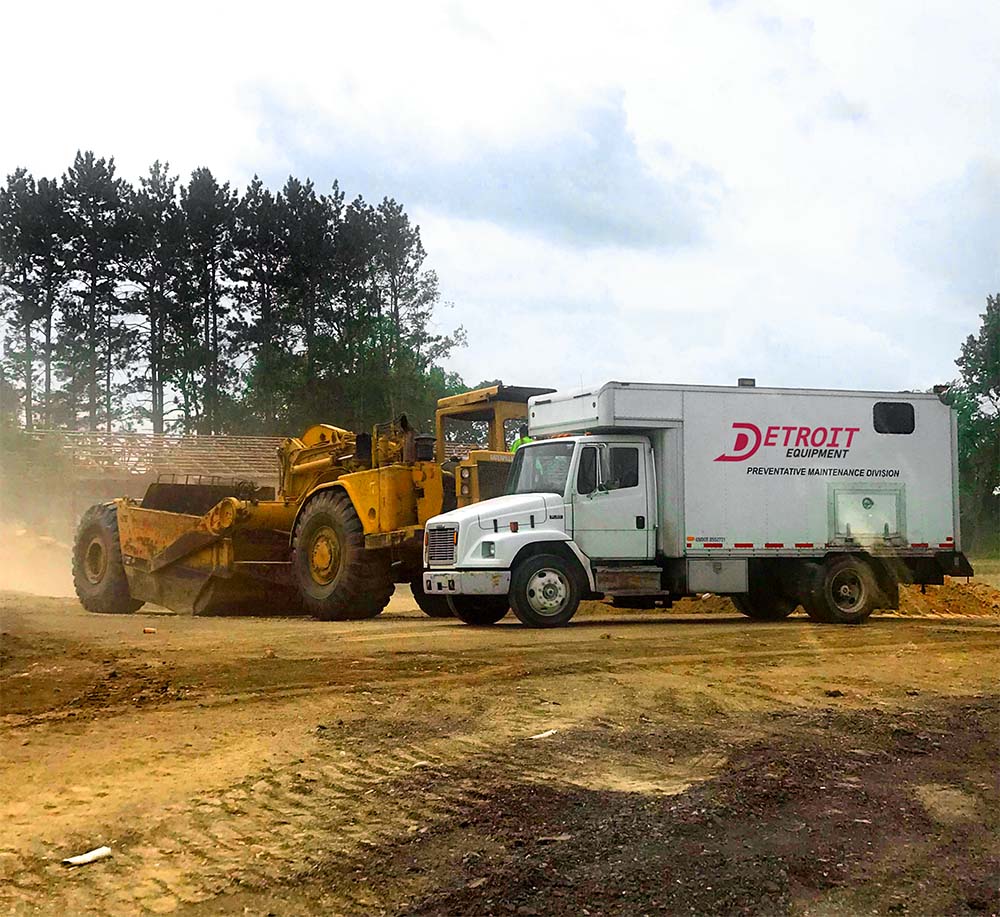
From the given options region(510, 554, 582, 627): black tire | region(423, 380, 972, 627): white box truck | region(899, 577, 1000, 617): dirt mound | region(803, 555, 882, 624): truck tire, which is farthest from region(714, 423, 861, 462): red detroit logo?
region(899, 577, 1000, 617): dirt mound

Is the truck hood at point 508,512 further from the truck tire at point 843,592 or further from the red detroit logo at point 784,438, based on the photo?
the truck tire at point 843,592

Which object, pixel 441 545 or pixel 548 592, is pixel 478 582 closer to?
pixel 441 545

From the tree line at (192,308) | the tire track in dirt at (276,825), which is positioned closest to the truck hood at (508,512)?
the tire track in dirt at (276,825)

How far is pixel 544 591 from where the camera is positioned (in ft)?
51.5

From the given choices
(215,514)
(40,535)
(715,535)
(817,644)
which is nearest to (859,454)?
(715,535)

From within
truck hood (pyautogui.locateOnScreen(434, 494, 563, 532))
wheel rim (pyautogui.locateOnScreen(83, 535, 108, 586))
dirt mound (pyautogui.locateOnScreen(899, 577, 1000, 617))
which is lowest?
dirt mound (pyautogui.locateOnScreen(899, 577, 1000, 617))

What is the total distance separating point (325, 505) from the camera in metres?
18.0

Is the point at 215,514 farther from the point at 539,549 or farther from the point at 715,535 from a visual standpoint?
the point at 715,535

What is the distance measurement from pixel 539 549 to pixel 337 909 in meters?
11.1

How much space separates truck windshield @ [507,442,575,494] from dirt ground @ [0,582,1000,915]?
419cm

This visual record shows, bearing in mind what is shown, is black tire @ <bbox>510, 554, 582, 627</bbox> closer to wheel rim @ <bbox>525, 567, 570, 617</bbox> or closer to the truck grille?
wheel rim @ <bbox>525, 567, 570, 617</bbox>

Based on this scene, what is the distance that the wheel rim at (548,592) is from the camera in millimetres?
15625

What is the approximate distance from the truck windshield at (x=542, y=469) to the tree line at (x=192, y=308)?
35.8 metres

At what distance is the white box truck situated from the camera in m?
15.8
